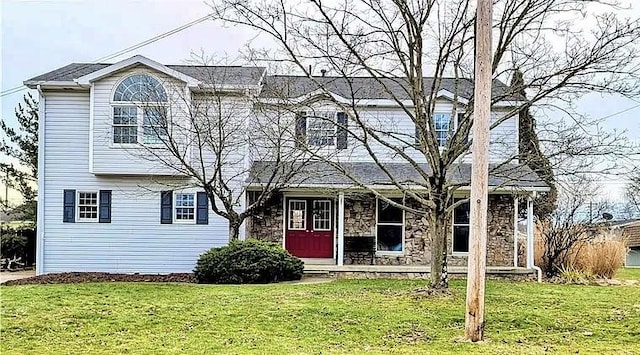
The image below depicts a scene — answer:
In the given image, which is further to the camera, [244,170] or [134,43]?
[134,43]

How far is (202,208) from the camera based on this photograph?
664 inches

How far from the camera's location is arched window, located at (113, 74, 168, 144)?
16.0 meters

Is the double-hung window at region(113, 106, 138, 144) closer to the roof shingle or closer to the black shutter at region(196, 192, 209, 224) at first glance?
the black shutter at region(196, 192, 209, 224)

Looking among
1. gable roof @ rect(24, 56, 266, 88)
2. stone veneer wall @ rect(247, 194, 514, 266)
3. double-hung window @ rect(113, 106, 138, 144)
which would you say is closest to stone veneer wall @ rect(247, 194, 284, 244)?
stone veneer wall @ rect(247, 194, 514, 266)

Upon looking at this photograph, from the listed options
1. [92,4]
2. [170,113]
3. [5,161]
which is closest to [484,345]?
[170,113]

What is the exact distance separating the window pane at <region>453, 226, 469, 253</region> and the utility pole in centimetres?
1008

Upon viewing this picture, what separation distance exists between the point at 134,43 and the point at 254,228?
671cm

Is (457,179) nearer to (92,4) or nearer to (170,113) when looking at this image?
(170,113)

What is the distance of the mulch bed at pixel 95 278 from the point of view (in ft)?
47.4

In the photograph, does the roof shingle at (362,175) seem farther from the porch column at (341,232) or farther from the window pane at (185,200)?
the window pane at (185,200)

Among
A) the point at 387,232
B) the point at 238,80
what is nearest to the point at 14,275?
the point at 238,80

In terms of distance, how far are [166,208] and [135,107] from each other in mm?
2835

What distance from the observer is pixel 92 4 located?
15930 millimetres

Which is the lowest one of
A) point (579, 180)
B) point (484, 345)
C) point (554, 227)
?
point (484, 345)
